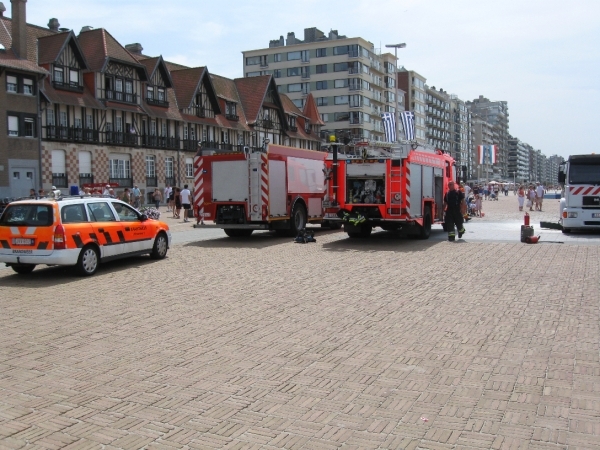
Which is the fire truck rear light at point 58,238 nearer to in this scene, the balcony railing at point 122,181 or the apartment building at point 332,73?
the balcony railing at point 122,181

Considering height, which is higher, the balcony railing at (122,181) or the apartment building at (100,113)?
the apartment building at (100,113)

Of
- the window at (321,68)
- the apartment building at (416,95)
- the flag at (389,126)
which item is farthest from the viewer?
the apartment building at (416,95)

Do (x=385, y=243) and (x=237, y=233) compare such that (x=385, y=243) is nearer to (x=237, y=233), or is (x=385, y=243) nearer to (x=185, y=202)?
(x=237, y=233)

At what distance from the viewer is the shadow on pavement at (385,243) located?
53.9 ft

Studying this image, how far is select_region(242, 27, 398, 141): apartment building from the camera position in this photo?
9238 centimetres

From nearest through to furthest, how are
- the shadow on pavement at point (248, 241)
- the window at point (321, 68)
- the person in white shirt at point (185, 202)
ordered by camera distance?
the shadow on pavement at point (248, 241)
the person in white shirt at point (185, 202)
the window at point (321, 68)

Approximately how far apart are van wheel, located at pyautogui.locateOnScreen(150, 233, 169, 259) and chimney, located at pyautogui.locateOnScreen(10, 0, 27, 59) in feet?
104

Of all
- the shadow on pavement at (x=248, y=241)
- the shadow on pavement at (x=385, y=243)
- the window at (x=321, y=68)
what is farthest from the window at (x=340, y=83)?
the shadow on pavement at (x=385, y=243)

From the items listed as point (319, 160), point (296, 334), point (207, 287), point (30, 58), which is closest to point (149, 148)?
point (30, 58)

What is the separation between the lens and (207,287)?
10555mm

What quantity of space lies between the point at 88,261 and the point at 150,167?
40.5m

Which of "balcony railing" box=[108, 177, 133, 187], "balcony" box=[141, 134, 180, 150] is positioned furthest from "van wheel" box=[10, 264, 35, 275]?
"balcony" box=[141, 134, 180, 150]

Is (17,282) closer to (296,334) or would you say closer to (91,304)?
(91,304)

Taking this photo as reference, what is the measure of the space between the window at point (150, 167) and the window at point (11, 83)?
13.1 meters
